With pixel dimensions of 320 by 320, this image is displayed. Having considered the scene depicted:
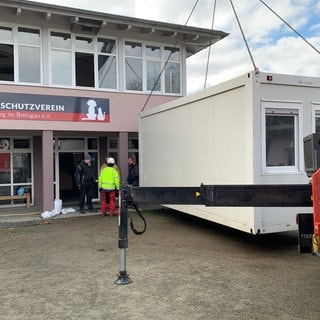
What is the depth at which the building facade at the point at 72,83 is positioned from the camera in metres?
12.2

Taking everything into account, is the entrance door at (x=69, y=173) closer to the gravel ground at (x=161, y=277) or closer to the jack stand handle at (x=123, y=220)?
the gravel ground at (x=161, y=277)

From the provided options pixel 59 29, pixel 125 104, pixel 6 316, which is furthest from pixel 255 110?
pixel 59 29

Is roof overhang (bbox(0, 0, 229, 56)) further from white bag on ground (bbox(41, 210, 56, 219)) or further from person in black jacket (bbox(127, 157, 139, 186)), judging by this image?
white bag on ground (bbox(41, 210, 56, 219))

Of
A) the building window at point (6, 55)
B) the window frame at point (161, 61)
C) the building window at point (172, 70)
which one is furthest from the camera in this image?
the building window at point (172, 70)

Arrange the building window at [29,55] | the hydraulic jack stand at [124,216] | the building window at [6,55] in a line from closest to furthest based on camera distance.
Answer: the hydraulic jack stand at [124,216] < the building window at [6,55] < the building window at [29,55]

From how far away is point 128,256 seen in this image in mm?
6980

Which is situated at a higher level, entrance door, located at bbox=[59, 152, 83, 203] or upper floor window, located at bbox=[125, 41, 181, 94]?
upper floor window, located at bbox=[125, 41, 181, 94]

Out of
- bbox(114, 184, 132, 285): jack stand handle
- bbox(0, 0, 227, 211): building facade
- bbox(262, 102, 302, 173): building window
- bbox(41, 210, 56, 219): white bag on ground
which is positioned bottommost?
bbox(41, 210, 56, 219): white bag on ground

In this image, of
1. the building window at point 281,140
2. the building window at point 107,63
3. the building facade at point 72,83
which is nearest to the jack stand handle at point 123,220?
the building window at point 281,140

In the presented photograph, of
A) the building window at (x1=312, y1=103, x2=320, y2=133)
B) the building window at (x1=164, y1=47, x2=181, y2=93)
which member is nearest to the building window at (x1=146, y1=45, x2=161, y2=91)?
the building window at (x1=164, y1=47, x2=181, y2=93)

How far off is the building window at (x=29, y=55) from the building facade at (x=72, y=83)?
3 cm

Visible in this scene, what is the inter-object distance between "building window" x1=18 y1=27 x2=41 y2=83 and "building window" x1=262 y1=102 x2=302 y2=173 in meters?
8.35

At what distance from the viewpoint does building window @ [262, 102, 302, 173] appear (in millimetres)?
6695

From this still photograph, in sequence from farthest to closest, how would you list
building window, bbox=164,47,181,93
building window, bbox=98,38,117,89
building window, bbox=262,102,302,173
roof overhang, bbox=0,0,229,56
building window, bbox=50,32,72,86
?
building window, bbox=164,47,181,93
building window, bbox=98,38,117,89
building window, bbox=50,32,72,86
roof overhang, bbox=0,0,229,56
building window, bbox=262,102,302,173
